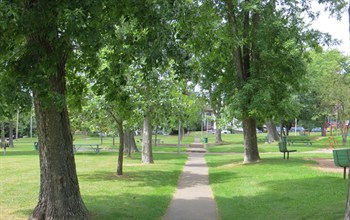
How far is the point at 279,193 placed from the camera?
11.8 meters

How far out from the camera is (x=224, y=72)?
2270cm

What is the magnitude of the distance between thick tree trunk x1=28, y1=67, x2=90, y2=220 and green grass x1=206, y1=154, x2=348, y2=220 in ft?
11.1

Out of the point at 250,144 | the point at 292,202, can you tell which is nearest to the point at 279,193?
the point at 292,202

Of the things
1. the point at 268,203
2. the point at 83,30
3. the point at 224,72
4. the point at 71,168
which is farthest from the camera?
the point at 224,72

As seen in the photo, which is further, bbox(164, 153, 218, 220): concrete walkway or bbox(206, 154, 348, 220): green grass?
bbox(164, 153, 218, 220): concrete walkway

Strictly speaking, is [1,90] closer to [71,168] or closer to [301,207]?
[71,168]

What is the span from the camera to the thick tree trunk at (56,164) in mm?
7941

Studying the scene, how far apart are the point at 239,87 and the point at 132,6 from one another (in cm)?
1379

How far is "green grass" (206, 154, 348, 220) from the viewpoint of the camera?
9.22 metres

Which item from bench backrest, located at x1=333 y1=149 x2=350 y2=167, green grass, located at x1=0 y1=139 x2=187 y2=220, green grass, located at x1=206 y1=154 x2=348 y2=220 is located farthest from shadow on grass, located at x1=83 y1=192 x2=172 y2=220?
bench backrest, located at x1=333 y1=149 x2=350 y2=167

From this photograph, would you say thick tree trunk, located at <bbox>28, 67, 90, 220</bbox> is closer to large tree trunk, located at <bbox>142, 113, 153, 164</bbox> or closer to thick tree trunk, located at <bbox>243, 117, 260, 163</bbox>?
thick tree trunk, located at <bbox>243, 117, 260, 163</bbox>

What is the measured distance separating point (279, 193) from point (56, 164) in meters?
6.50

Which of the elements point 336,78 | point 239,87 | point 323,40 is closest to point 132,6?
point 239,87

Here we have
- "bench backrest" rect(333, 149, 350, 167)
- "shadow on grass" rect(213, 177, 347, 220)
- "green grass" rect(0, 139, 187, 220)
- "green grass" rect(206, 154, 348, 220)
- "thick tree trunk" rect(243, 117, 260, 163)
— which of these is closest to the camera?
"shadow on grass" rect(213, 177, 347, 220)
